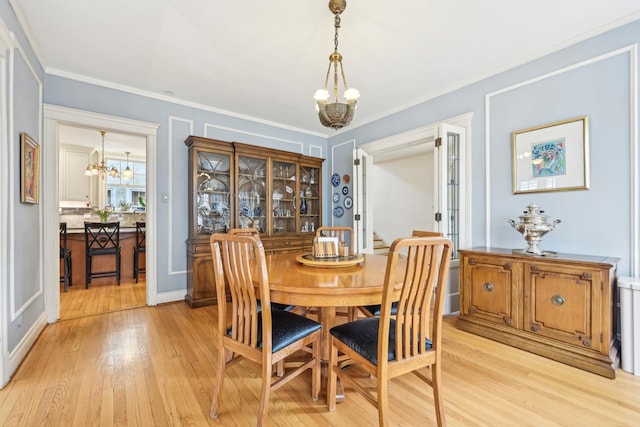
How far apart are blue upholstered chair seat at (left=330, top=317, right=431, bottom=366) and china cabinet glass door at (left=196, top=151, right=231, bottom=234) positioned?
2718mm

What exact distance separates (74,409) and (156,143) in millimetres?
2790

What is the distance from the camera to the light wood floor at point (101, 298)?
3312 mm

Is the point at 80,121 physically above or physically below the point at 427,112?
below

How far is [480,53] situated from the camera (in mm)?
2719

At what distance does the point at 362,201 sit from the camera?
4.34 m

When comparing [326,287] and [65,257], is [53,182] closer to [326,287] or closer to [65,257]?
[65,257]

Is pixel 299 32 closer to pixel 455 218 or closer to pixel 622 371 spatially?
pixel 455 218

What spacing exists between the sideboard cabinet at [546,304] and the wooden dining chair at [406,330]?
1377mm

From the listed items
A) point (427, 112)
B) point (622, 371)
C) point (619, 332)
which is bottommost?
point (622, 371)

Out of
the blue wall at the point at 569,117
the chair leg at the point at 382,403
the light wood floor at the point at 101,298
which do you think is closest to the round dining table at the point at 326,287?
the chair leg at the point at 382,403

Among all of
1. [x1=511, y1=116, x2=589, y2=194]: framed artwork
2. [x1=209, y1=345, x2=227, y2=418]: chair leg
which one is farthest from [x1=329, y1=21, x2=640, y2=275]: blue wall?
[x1=209, y1=345, x2=227, y2=418]: chair leg

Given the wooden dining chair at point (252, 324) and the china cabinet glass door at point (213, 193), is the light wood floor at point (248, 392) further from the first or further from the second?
the china cabinet glass door at point (213, 193)

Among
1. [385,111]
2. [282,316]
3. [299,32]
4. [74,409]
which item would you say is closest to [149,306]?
[74,409]

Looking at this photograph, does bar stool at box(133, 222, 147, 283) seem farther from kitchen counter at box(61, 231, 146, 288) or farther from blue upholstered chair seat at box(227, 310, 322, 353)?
blue upholstered chair seat at box(227, 310, 322, 353)
